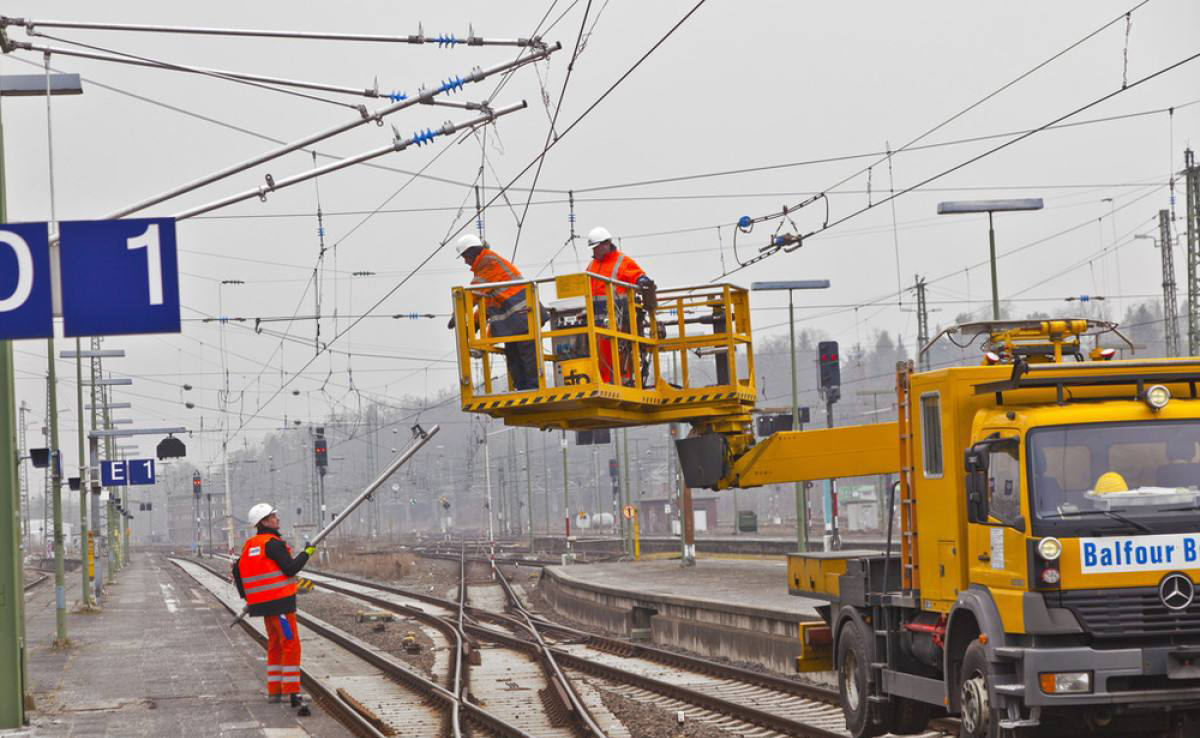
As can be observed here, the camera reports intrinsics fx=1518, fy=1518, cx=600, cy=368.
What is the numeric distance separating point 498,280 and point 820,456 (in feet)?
11.7

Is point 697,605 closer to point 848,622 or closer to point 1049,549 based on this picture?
point 848,622

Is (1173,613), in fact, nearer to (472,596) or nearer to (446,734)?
(446,734)

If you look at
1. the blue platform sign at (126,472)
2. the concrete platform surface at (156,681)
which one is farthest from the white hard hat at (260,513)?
the blue platform sign at (126,472)

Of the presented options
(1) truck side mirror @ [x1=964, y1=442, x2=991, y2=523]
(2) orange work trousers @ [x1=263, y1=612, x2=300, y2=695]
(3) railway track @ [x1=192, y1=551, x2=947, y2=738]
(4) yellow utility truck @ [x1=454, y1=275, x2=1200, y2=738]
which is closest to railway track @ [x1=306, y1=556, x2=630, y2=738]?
(3) railway track @ [x1=192, y1=551, x2=947, y2=738]

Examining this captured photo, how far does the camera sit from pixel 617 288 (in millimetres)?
14719

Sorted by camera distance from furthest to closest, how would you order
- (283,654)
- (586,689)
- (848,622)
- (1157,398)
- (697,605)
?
1. (697,605)
2. (586,689)
3. (283,654)
4. (848,622)
5. (1157,398)

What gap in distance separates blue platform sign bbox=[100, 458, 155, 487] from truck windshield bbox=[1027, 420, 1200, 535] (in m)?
40.3

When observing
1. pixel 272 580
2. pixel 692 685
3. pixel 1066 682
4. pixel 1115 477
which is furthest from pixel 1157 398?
pixel 272 580

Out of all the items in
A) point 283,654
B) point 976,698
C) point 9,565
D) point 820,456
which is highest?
point 820,456

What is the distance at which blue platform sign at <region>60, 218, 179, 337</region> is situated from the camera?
12.9 meters

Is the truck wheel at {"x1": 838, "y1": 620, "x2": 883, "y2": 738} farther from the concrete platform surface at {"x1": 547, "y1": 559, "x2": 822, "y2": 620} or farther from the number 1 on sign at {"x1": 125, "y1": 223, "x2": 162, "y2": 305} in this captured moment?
the number 1 on sign at {"x1": 125, "y1": 223, "x2": 162, "y2": 305}

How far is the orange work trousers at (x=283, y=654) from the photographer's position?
658 inches

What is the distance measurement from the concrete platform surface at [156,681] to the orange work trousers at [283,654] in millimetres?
270

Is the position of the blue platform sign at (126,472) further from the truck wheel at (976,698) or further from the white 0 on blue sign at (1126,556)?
the white 0 on blue sign at (1126,556)
